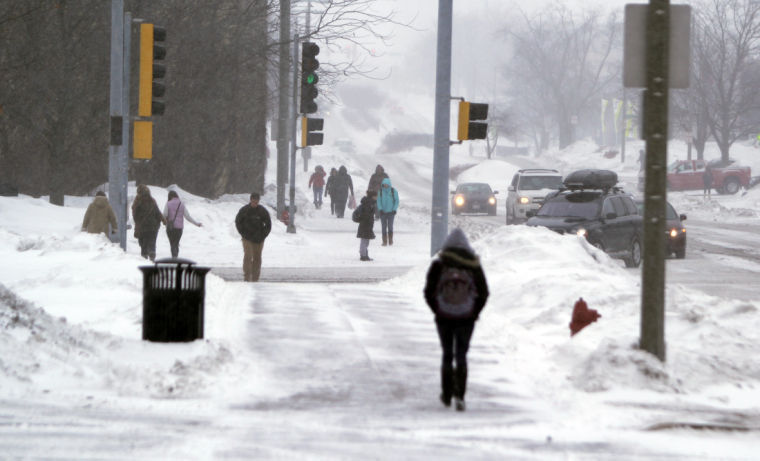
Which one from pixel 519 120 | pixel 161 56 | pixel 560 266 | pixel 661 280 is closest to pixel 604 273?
pixel 560 266

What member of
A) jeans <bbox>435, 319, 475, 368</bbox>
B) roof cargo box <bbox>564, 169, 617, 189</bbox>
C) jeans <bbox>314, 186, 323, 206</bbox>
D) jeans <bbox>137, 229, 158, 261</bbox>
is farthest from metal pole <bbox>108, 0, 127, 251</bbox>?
jeans <bbox>314, 186, 323, 206</bbox>

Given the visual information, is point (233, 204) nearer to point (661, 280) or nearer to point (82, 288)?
point (82, 288)

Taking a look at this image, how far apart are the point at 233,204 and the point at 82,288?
62.2ft

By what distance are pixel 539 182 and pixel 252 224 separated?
17.7m

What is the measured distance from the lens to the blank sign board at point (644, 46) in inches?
359

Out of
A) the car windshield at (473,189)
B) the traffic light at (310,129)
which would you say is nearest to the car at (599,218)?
the traffic light at (310,129)

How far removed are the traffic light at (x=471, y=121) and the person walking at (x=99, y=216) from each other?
660 centimetres

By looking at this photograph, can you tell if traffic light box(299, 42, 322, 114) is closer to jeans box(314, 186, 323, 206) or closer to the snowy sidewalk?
the snowy sidewalk

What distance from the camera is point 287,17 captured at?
31.3 meters

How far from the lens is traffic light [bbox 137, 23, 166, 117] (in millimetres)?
17672

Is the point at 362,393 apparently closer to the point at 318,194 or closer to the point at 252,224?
the point at 252,224

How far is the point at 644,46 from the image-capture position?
913cm

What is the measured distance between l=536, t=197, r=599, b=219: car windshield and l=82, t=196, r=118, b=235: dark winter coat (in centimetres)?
874

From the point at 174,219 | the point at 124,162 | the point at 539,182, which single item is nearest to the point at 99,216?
the point at 174,219
